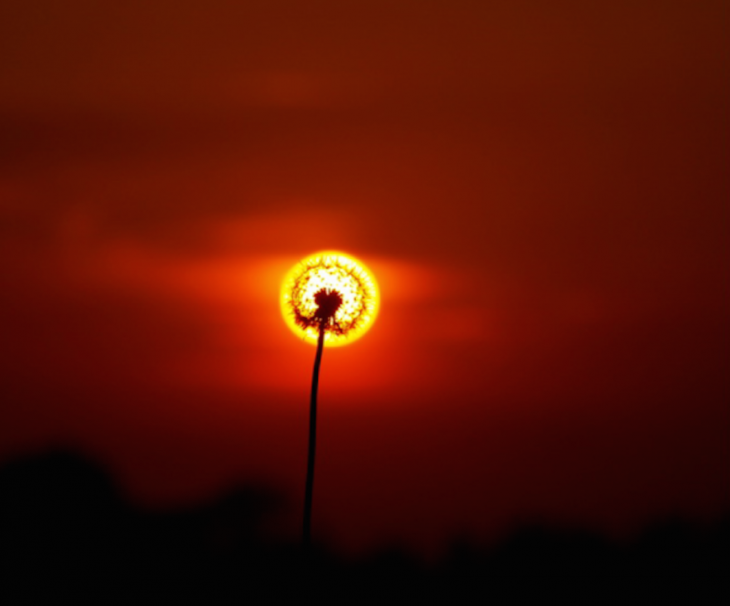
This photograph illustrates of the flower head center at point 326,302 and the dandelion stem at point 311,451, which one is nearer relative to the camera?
the dandelion stem at point 311,451

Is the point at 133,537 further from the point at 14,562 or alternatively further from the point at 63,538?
the point at 14,562

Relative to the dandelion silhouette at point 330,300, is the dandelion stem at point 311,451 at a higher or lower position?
lower

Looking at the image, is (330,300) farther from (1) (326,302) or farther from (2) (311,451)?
(2) (311,451)

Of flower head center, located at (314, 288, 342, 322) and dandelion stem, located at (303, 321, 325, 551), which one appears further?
flower head center, located at (314, 288, 342, 322)

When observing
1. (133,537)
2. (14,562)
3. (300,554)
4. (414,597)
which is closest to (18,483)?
(133,537)

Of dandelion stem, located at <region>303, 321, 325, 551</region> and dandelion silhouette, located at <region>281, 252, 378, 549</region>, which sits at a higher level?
dandelion silhouette, located at <region>281, 252, 378, 549</region>

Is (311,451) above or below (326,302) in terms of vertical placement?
below

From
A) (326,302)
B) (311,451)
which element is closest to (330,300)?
(326,302)

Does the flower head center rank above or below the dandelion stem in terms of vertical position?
above

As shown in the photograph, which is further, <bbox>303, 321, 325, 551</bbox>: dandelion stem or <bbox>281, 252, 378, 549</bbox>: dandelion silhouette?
<bbox>281, 252, 378, 549</bbox>: dandelion silhouette
